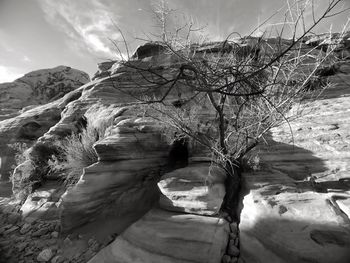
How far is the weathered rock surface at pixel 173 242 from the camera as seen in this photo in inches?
110

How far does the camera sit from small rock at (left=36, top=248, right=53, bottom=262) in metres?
3.46

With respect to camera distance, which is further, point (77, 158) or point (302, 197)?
point (77, 158)

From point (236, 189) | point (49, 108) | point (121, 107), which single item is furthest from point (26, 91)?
point (236, 189)

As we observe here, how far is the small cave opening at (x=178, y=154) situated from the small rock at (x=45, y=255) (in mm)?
2967

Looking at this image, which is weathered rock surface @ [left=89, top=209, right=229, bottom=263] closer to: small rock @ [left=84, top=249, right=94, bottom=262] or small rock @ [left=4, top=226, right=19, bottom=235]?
small rock @ [left=84, top=249, right=94, bottom=262]

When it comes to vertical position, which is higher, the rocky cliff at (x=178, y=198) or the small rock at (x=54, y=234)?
the rocky cliff at (x=178, y=198)

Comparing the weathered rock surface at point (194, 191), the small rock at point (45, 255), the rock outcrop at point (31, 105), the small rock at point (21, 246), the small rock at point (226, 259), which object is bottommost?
the small rock at point (21, 246)

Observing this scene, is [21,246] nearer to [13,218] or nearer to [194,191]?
[13,218]

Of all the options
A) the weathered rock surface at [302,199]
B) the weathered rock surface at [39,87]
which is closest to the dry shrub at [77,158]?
the weathered rock surface at [302,199]

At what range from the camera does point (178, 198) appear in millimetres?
3748

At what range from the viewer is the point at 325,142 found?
16.4ft

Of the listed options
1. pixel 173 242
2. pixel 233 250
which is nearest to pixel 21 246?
pixel 173 242

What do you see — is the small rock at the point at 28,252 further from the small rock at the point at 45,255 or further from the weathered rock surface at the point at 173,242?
the weathered rock surface at the point at 173,242

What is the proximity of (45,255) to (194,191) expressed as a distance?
9.04 feet
